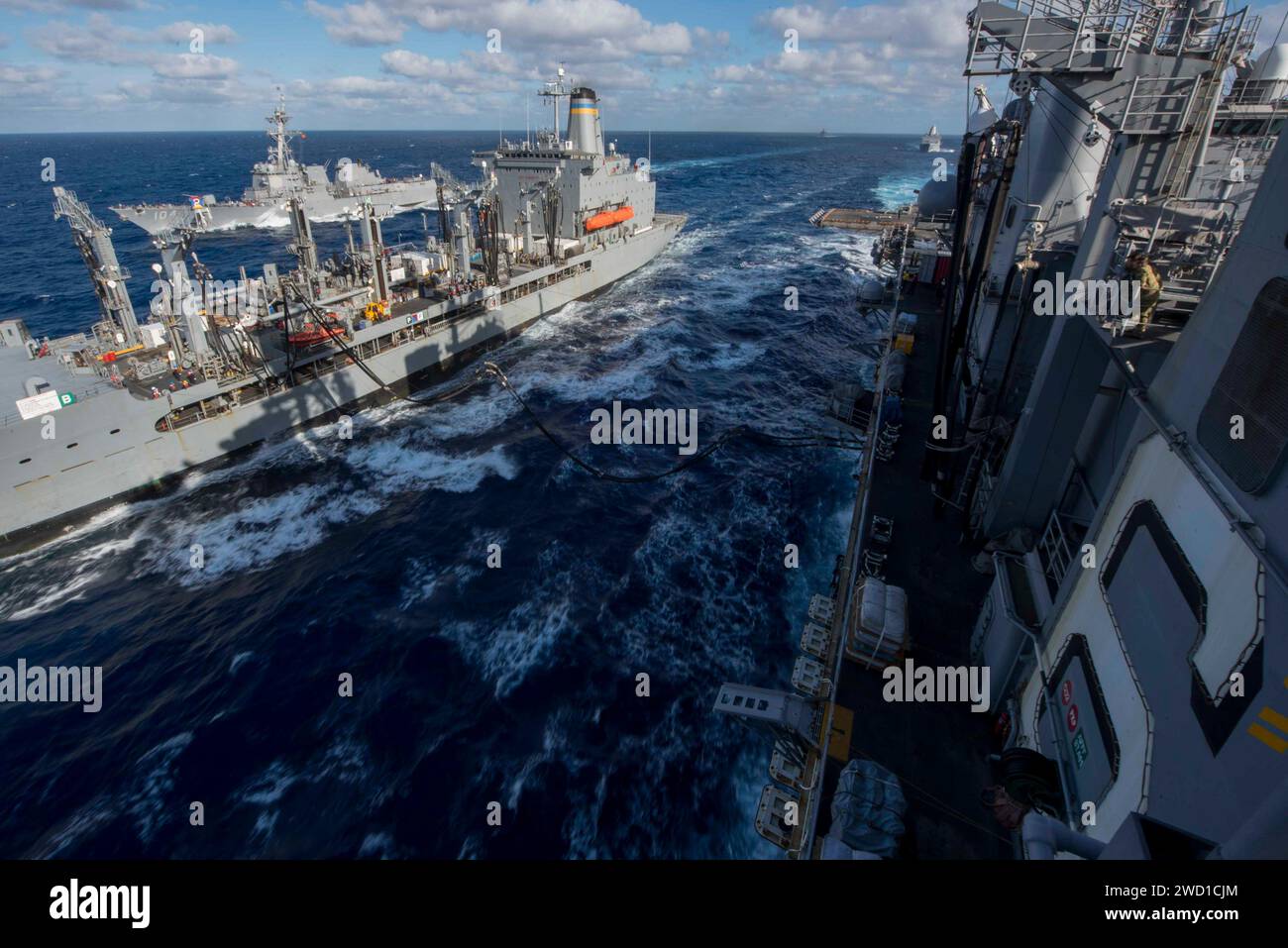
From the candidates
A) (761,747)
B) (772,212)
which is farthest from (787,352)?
(772,212)

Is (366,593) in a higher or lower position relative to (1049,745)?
lower

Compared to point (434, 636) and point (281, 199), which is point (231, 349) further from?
point (281, 199)

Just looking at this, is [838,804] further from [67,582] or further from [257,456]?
[257,456]

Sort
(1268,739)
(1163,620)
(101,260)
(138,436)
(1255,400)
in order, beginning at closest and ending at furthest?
(1268,739) < (1255,400) < (1163,620) < (138,436) < (101,260)

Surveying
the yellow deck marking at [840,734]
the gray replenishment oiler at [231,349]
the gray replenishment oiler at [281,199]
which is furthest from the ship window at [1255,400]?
the gray replenishment oiler at [281,199]

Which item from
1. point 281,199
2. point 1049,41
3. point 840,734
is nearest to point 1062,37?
point 1049,41

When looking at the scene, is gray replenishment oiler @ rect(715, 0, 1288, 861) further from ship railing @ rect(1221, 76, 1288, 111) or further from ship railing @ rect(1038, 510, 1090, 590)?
ship railing @ rect(1221, 76, 1288, 111)

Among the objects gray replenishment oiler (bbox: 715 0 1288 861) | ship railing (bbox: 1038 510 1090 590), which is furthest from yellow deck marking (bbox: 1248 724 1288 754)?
ship railing (bbox: 1038 510 1090 590)
